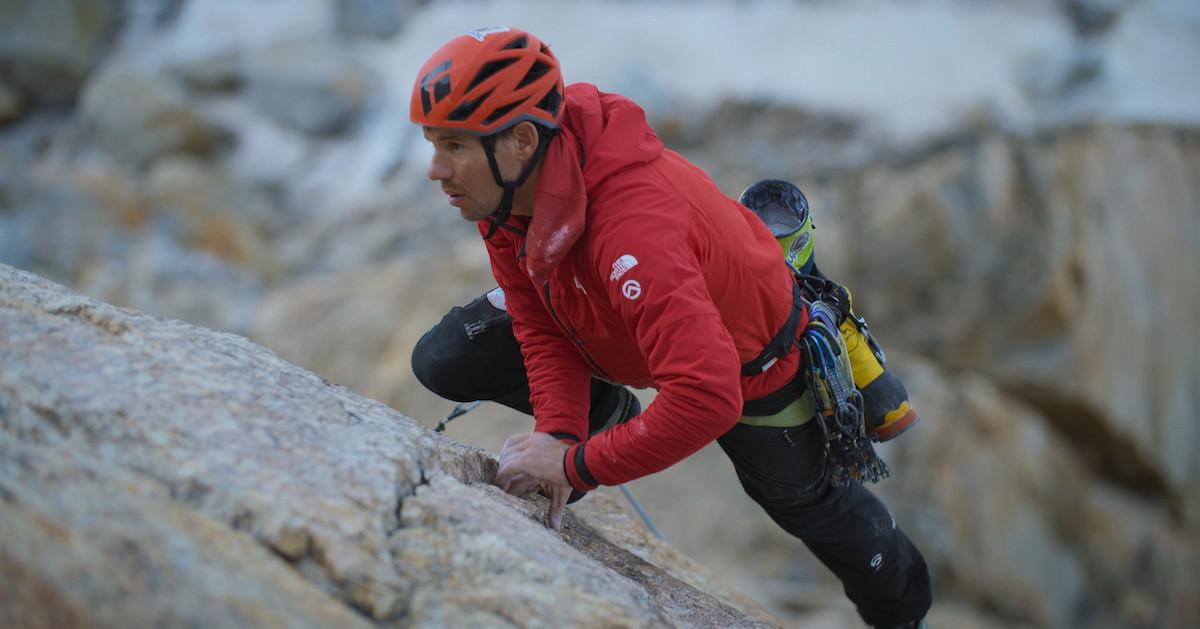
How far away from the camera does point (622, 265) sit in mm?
3256

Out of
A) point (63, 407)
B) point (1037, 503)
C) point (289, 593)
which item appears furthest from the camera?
point (1037, 503)

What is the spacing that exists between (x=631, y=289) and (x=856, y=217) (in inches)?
336

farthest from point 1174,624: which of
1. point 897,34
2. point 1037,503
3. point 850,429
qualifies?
point 850,429

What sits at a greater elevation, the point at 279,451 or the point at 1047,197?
the point at 279,451

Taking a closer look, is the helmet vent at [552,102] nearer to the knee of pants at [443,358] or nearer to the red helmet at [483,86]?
the red helmet at [483,86]

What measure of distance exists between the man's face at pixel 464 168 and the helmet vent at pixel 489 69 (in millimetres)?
178

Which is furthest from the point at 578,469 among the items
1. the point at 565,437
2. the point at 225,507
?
the point at 225,507

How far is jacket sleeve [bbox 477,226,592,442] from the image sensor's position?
3936mm

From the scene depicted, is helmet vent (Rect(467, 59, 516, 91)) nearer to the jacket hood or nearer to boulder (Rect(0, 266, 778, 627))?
the jacket hood

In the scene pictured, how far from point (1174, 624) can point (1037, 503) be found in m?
2.55

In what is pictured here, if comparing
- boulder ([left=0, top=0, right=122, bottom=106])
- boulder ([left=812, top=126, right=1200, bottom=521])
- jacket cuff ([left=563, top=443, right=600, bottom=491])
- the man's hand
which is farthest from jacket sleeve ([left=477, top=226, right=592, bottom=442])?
boulder ([left=0, top=0, right=122, bottom=106])

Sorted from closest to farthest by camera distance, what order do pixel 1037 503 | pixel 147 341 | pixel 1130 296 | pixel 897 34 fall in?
pixel 147 341
pixel 1037 503
pixel 1130 296
pixel 897 34

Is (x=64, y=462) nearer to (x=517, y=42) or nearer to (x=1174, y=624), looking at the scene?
(x=517, y=42)

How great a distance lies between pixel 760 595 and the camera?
28.9ft
